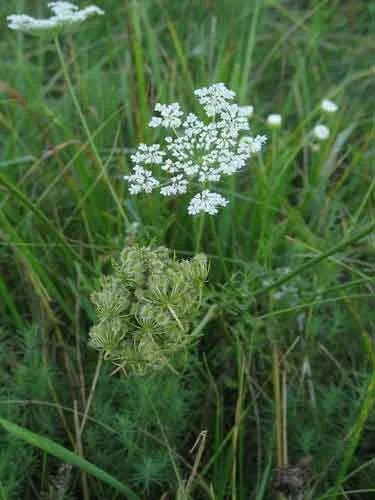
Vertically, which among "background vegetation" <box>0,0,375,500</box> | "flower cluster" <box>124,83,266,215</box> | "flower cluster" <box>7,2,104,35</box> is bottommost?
"background vegetation" <box>0,0,375,500</box>

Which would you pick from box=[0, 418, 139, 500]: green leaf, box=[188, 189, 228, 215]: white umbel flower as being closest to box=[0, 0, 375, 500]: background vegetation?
box=[0, 418, 139, 500]: green leaf

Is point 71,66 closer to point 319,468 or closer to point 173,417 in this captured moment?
point 173,417

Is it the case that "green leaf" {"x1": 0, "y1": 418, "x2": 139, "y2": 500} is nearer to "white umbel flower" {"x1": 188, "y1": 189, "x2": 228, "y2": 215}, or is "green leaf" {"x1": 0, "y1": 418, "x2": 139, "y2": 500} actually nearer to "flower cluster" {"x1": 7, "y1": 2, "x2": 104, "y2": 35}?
"white umbel flower" {"x1": 188, "y1": 189, "x2": 228, "y2": 215}

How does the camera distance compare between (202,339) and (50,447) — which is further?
(202,339)

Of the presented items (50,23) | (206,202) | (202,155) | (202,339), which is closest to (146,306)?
(206,202)

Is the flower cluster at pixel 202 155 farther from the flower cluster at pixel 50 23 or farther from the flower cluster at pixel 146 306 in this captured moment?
the flower cluster at pixel 50 23

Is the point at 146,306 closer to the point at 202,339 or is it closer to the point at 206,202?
the point at 206,202

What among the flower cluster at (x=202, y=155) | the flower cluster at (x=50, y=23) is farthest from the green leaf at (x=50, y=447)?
the flower cluster at (x=50, y=23)
